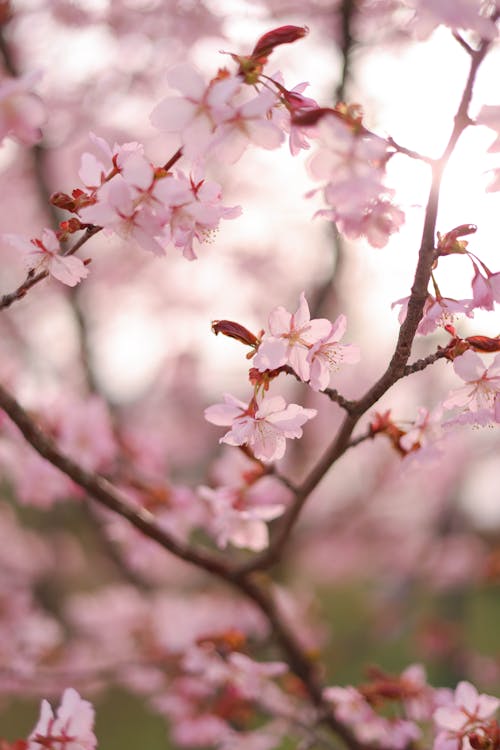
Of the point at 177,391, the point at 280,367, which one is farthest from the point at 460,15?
the point at 177,391

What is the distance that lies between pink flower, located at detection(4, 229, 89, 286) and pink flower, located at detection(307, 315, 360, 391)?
0.34 m

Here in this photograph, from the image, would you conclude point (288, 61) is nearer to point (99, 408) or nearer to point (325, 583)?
point (99, 408)

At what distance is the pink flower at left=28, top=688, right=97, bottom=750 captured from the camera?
1045 millimetres

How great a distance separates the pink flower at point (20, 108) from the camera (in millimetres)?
802

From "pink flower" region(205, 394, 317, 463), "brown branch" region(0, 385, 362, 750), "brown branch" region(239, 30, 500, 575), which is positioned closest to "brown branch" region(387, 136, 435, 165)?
"brown branch" region(239, 30, 500, 575)

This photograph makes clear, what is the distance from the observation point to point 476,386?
0.96 m

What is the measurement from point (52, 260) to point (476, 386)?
61 centimetres

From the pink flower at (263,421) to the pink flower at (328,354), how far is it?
2.0 inches

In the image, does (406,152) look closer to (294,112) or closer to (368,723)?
(294,112)

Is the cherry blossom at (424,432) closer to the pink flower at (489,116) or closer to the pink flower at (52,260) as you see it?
the pink flower at (489,116)

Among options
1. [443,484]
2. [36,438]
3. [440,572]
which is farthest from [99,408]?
[443,484]

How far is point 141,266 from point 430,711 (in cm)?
391

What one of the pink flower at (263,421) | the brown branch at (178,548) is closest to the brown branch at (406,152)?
the pink flower at (263,421)

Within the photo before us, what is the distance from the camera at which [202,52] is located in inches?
97.4
